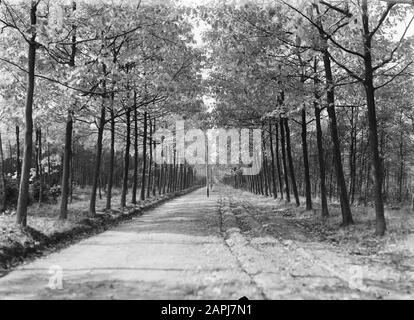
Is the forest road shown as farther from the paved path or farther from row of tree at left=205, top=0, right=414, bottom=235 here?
row of tree at left=205, top=0, right=414, bottom=235

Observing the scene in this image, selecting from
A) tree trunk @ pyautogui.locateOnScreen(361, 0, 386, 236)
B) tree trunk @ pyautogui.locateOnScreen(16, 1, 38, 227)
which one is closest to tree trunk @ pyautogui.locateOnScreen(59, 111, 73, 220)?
tree trunk @ pyautogui.locateOnScreen(16, 1, 38, 227)

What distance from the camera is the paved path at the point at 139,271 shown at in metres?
8.27

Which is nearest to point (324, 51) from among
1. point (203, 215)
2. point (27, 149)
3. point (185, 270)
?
point (185, 270)

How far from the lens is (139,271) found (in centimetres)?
1023

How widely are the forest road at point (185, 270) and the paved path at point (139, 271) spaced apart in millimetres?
16

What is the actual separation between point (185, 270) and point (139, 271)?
3.12ft

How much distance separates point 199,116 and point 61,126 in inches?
395

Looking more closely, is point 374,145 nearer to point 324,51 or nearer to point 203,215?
point 324,51

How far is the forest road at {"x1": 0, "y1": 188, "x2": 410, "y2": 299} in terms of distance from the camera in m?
8.18

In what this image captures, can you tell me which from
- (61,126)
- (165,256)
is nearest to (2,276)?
(165,256)

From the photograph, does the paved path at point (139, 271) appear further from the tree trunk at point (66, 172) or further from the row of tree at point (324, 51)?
the row of tree at point (324, 51)

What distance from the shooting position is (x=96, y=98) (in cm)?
1802
